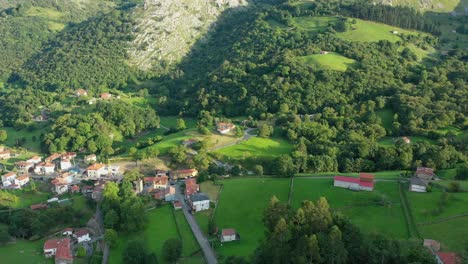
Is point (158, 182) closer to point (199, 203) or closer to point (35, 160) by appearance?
point (199, 203)

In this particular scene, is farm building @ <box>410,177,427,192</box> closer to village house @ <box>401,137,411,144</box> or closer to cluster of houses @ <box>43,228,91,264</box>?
village house @ <box>401,137,411,144</box>

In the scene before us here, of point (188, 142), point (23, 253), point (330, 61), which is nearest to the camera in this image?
point (23, 253)

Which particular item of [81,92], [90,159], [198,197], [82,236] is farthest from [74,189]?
[81,92]

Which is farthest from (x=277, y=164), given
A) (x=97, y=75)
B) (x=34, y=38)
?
(x=34, y=38)

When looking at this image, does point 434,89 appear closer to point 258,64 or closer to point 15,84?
point 258,64

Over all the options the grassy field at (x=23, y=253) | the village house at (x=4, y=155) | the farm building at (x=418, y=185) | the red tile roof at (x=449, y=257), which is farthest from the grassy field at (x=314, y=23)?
the grassy field at (x=23, y=253)
